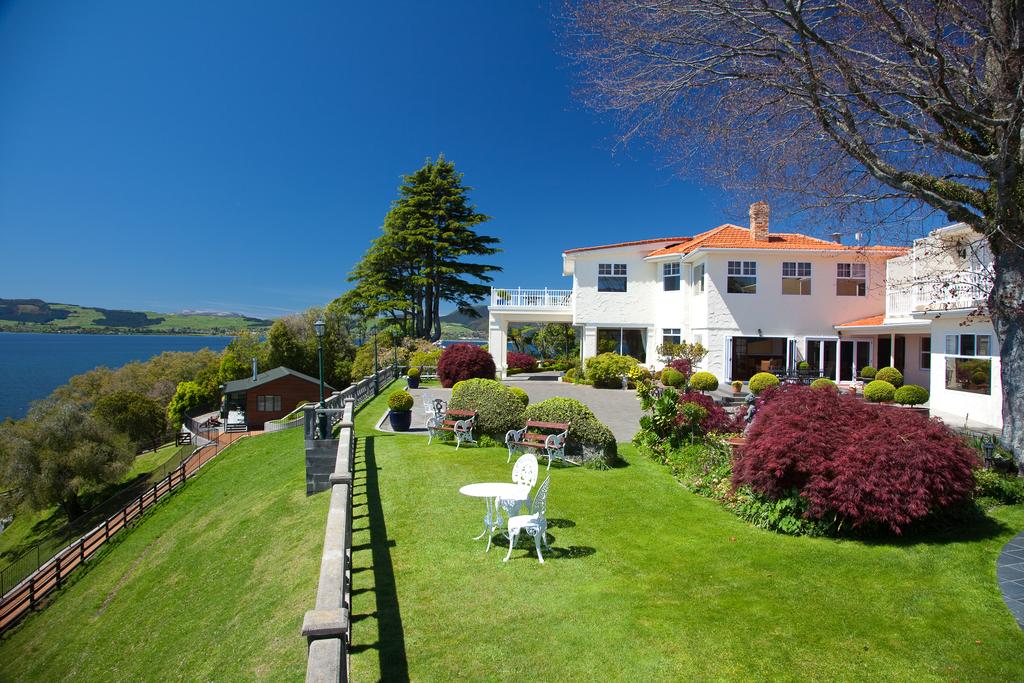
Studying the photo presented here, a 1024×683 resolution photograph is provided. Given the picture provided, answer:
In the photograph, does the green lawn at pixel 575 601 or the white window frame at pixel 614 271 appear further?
the white window frame at pixel 614 271


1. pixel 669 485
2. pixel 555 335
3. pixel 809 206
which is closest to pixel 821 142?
pixel 809 206

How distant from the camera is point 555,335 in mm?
42094

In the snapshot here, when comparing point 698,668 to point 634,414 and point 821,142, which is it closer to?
point 821,142

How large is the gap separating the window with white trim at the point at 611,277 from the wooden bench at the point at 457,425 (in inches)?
692

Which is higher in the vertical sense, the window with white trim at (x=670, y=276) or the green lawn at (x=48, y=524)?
the window with white trim at (x=670, y=276)

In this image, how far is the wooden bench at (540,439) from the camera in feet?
40.0

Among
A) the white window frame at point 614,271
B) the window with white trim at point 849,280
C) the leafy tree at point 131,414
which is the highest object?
the white window frame at point 614,271

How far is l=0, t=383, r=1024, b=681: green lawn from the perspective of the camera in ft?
16.4

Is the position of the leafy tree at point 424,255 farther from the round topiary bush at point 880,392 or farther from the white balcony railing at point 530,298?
the round topiary bush at point 880,392

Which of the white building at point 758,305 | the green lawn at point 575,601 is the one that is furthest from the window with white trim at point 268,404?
the green lawn at point 575,601

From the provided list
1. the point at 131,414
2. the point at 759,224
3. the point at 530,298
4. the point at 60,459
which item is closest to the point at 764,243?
the point at 759,224

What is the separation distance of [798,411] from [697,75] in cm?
708

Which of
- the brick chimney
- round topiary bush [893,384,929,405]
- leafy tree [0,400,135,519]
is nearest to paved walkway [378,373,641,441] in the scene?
round topiary bush [893,384,929,405]

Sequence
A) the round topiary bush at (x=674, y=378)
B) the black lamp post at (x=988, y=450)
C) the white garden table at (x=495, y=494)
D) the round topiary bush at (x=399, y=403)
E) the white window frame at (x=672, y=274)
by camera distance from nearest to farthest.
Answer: the white garden table at (x=495, y=494)
the black lamp post at (x=988, y=450)
the round topiary bush at (x=399, y=403)
the round topiary bush at (x=674, y=378)
the white window frame at (x=672, y=274)
